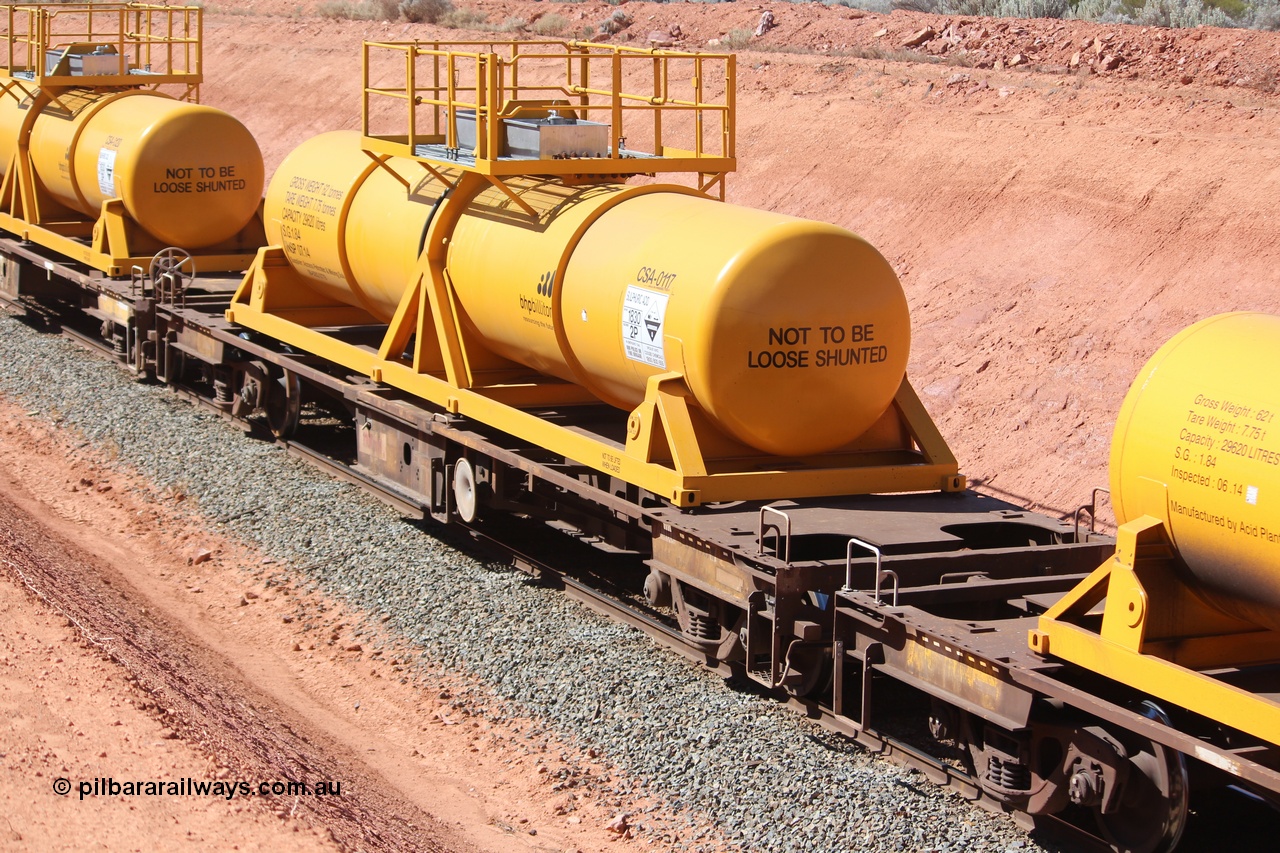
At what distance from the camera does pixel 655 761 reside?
942cm

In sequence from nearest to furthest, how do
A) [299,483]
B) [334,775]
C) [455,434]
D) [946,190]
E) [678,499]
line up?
[334,775] < [678,499] < [455,434] < [299,483] < [946,190]

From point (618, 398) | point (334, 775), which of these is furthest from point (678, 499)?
point (334, 775)

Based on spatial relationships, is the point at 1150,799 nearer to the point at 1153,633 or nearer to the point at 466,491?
the point at 1153,633

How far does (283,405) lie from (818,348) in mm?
8001

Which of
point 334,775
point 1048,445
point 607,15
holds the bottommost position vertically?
point 334,775

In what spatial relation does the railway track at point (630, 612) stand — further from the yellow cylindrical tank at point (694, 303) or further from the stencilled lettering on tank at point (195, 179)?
the stencilled lettering on tank at point (195, 179)

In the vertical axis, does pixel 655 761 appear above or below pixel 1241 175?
below

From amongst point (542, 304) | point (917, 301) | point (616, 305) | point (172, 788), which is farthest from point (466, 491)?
point (917, 301)

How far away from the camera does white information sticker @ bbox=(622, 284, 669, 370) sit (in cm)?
1064

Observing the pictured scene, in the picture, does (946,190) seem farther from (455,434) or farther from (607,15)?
(607,15)

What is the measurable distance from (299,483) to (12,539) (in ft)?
9.34

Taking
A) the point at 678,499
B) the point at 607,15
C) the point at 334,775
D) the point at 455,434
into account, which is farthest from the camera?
the point at 607,15

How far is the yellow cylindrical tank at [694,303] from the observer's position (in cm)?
1016

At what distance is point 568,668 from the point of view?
10.8 m
